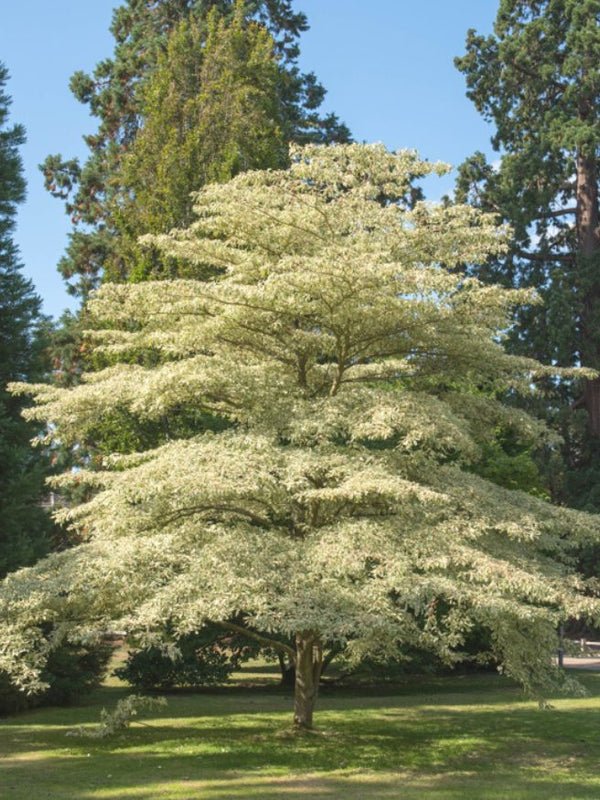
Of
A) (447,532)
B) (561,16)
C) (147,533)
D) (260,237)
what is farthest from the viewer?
(561,16)

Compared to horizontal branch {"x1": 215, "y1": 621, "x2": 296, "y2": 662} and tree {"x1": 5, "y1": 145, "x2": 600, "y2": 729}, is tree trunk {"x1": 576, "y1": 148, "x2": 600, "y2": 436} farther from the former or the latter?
horizontal branch {"x1": 215, "y1": 621, "x2": 296, "y2": 662}

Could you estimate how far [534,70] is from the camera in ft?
105

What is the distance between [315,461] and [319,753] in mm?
4133

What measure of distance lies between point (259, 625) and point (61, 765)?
387cm

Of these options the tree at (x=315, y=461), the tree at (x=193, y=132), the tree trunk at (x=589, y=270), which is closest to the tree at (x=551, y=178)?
the tree trunk at (x=589, y=270)

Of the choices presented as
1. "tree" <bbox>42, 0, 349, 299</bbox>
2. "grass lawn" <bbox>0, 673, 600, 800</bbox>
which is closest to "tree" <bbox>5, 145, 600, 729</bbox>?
"grass lawn" <bbox>0, 673, 600, 800</bbox>

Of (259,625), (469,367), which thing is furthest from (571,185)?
(259,625)

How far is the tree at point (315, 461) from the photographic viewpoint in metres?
9.85

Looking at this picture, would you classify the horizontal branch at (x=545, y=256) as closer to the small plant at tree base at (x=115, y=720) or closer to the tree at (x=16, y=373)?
the tree at (x=16, y=373)

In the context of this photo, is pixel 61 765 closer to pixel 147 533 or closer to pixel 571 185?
pixel 147 533

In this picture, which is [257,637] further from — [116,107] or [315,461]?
[116,107]

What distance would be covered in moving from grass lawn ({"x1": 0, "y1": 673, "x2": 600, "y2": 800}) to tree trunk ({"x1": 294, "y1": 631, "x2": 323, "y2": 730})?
315 mm

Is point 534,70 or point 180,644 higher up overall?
point 534,70

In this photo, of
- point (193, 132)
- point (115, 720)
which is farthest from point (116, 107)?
point (115, 720)
